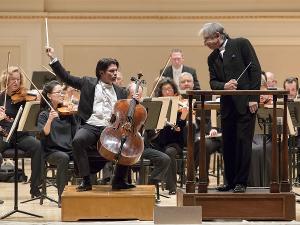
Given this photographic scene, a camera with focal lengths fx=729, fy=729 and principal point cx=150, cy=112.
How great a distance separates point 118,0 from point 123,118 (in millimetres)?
4988

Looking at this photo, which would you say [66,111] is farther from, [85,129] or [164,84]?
[164,84]

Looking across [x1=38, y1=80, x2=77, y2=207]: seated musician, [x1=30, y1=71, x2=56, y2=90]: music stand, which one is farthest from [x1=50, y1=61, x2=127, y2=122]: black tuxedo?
[x1=30, y1=71, x2=56, y2=90]: music stand

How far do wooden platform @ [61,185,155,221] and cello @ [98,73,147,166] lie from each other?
267 millimetres

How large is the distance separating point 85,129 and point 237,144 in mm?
1219

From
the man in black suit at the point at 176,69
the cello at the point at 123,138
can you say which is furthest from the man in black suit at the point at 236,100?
the man in black suit at the point at 176,69

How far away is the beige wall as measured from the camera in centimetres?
995

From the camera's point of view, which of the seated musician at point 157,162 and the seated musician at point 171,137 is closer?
the seated musician at point 157,162

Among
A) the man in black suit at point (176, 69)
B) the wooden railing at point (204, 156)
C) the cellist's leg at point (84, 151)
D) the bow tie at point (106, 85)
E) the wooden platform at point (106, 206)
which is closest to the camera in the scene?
the wooden railing at point (204, 156)

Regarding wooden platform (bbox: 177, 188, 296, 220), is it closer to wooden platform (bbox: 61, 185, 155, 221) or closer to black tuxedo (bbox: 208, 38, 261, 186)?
black tuxedo (bbox: 208, 38, 261, 186)

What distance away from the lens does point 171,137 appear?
23.3 feet

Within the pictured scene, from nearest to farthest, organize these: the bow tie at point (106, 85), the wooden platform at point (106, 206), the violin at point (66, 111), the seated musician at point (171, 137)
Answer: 1. the wooden platform at point (106, 206)
2. the bow tie at point (106, 85)
3. the violin at point (66, 111)
4. the seated musician at point (171, 137)

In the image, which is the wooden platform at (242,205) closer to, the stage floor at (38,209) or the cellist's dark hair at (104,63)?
the stage floor at (38,209)

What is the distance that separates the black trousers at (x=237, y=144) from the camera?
5055 mm

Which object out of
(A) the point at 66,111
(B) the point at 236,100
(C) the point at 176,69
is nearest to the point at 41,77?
(A) the point at 66,111
